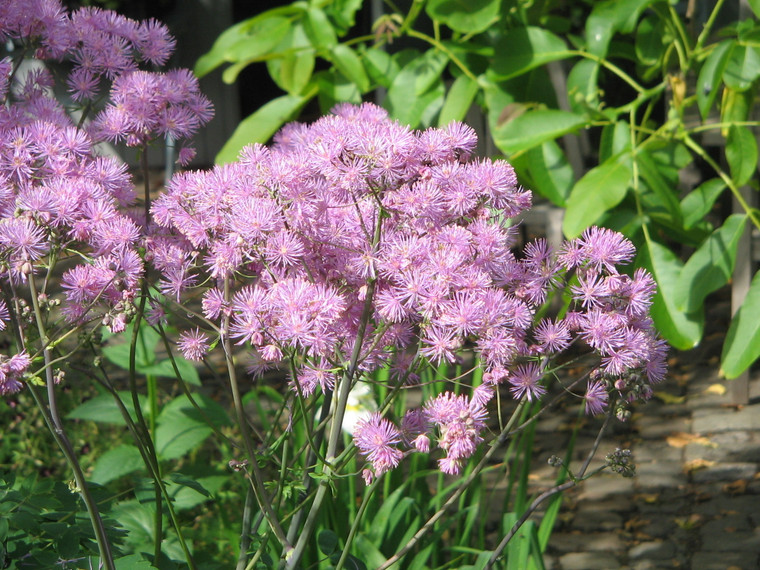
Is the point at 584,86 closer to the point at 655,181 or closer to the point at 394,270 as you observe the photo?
the point at 655,181

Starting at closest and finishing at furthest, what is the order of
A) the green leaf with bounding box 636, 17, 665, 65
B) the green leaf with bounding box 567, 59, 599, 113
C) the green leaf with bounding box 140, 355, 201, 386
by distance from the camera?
1. the green leaf with bounding box 140, 355, 201, 386
2. the green leaf with bounding box 567, 59, 599, 113
3. the green leaf with bounding box 636, 17, 665, 65

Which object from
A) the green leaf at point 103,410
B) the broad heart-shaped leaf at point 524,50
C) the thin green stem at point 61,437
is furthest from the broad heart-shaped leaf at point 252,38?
the thin green stem at point 61,437

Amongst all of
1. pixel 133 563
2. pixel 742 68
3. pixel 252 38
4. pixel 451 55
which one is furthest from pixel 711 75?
pixel 133 563

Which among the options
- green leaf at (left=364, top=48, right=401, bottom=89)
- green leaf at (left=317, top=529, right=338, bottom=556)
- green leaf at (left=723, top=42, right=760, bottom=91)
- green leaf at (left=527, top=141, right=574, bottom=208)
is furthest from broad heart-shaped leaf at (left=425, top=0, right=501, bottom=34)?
green leaf at (left=317, top=529, right=338, bottom=556)

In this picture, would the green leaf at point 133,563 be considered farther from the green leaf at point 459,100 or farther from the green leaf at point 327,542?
the green leaf at point 459,100

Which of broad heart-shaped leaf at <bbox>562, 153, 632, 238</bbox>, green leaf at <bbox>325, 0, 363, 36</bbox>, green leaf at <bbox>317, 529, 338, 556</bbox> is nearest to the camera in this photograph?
green leaf at <bbox>317, 529, 338, 556</bbox>

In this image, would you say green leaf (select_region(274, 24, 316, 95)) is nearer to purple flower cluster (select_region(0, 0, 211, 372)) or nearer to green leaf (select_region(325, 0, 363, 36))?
green leaf (select_region(325, 0, 363, 36))

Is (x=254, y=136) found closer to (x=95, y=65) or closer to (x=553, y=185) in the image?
(x=553, y=185)
